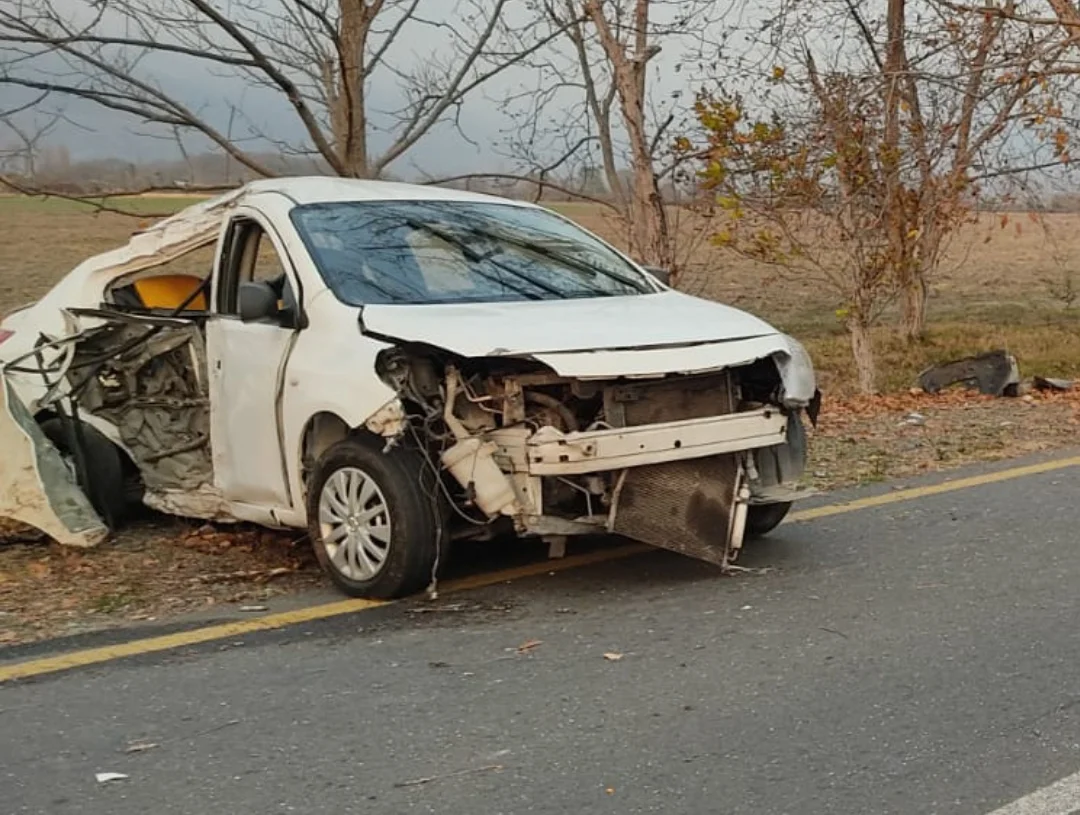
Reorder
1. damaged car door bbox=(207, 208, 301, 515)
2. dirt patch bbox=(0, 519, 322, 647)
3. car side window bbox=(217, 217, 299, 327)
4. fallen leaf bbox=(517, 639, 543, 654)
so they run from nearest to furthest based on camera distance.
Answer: fallen leaf bbox=(517, 639, 543, 654), dirt patch bbox=(0, 519, 322, 647), damaged car door bbox=(207, 208, 301, 515), car side window bbox=(217, 217, 299, 327)

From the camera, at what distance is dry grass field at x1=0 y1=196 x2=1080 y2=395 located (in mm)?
15070

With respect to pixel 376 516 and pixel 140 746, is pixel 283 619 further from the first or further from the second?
pixel 140 746

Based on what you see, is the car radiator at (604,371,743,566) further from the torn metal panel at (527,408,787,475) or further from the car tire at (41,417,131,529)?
the car tire at (41,417,131,529)

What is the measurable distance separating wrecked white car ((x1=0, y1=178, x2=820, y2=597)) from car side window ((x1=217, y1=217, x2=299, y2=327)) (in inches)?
0.4

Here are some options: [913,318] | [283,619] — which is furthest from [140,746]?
[913,318]

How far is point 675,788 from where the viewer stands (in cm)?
367

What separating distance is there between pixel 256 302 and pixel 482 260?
3.73 feet

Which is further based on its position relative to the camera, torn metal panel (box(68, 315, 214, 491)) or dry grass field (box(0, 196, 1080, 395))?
dry grass field (box(0, 196, 1080, 395))

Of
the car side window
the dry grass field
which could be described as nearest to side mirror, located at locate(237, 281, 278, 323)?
the car side window

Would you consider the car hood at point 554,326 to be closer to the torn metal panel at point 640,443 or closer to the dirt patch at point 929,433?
the torn metal panel at point 640,443

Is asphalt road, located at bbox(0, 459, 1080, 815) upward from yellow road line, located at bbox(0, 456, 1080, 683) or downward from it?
downward

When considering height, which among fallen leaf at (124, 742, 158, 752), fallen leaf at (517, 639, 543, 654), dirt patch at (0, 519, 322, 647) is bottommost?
fallen leaf at (517, 639, 543, 654)

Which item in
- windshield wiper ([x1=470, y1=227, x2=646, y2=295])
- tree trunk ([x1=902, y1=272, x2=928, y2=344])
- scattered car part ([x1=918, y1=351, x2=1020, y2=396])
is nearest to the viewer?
Answer: windshield wiper ([x1=470, y1=227, x2=646, y2=295])

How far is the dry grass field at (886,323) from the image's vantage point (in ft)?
49.4
